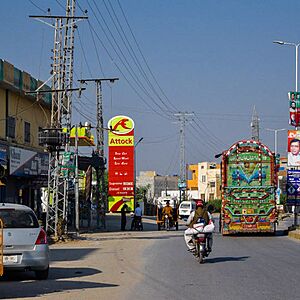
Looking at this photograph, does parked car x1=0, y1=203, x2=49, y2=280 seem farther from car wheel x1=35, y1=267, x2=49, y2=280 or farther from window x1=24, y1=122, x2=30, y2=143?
window x1=24, y1=122, x2=30, y2=143

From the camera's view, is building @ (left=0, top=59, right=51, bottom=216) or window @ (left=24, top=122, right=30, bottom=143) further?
window @ (left=24, top=122, right=30, bottom=143)

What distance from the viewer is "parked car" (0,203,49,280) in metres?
14.0

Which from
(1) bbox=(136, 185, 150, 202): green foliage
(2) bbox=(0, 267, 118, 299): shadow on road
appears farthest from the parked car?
(1) bbox=(136, 185, 150, 202): green foliage

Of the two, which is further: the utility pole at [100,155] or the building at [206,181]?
the building at [206,181]

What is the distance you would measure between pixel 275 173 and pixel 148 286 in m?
17.9

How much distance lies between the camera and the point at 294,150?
3775cm

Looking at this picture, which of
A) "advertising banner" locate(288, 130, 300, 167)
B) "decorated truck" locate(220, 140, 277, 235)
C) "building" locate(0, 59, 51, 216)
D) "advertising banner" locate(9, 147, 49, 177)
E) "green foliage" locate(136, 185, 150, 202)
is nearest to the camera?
"decorated truck" locate(220, 140, 277, 235)

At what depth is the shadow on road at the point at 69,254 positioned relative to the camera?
2080 centimetres

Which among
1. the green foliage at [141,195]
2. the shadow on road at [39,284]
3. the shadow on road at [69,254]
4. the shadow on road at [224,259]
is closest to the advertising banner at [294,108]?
the shadow on road at [69,254]

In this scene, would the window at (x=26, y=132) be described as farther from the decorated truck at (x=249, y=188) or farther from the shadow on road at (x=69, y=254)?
the shadow on road at (x=69, y=254)

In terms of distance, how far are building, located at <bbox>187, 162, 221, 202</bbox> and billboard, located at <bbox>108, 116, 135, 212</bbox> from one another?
75431 mm

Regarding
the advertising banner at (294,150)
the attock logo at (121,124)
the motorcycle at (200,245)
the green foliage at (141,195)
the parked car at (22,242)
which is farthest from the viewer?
the green foliage at (141,195)

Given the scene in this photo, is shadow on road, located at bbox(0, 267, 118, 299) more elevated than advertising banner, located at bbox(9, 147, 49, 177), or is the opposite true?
advertising banner, located at bbox(9, 147, 49, 177)

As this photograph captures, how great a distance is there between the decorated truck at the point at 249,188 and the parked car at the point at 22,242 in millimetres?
16496
